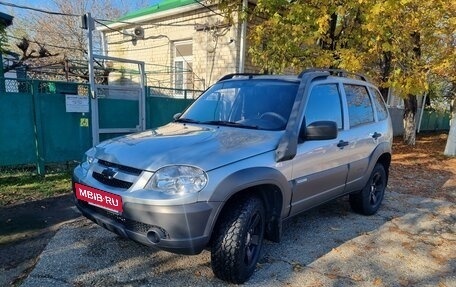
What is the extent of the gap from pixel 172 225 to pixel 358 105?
3.21 m

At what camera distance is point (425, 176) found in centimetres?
820

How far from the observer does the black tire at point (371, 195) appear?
4.95m

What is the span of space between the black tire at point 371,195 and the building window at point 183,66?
7.87 meters

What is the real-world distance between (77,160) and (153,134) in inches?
155

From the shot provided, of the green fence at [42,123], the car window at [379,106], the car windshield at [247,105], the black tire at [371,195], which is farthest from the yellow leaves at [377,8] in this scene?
the green fence at [42,123]

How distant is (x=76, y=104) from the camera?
6.48 metres

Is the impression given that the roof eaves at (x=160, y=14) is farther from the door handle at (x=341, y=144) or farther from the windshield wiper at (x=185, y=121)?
the door handle at (x=341, y=144)

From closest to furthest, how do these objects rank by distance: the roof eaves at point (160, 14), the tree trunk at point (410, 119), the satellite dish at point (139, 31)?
the roof eaves at point (160, 14), the tree trunk at point (410, 119), the satellite dish at point (139, 31)

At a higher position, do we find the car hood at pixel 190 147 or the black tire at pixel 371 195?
the car hood at pixel 190 147

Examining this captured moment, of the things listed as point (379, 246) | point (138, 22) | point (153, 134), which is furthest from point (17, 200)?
point (138, 22)

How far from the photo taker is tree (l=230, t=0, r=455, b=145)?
7.55m

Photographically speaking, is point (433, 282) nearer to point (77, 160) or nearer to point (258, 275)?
point (258, 275)

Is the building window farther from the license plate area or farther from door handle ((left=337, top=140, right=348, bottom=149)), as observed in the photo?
the license plate area

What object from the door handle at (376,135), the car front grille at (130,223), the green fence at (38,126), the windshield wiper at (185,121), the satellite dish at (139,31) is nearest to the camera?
the car front grille at (130,223)
